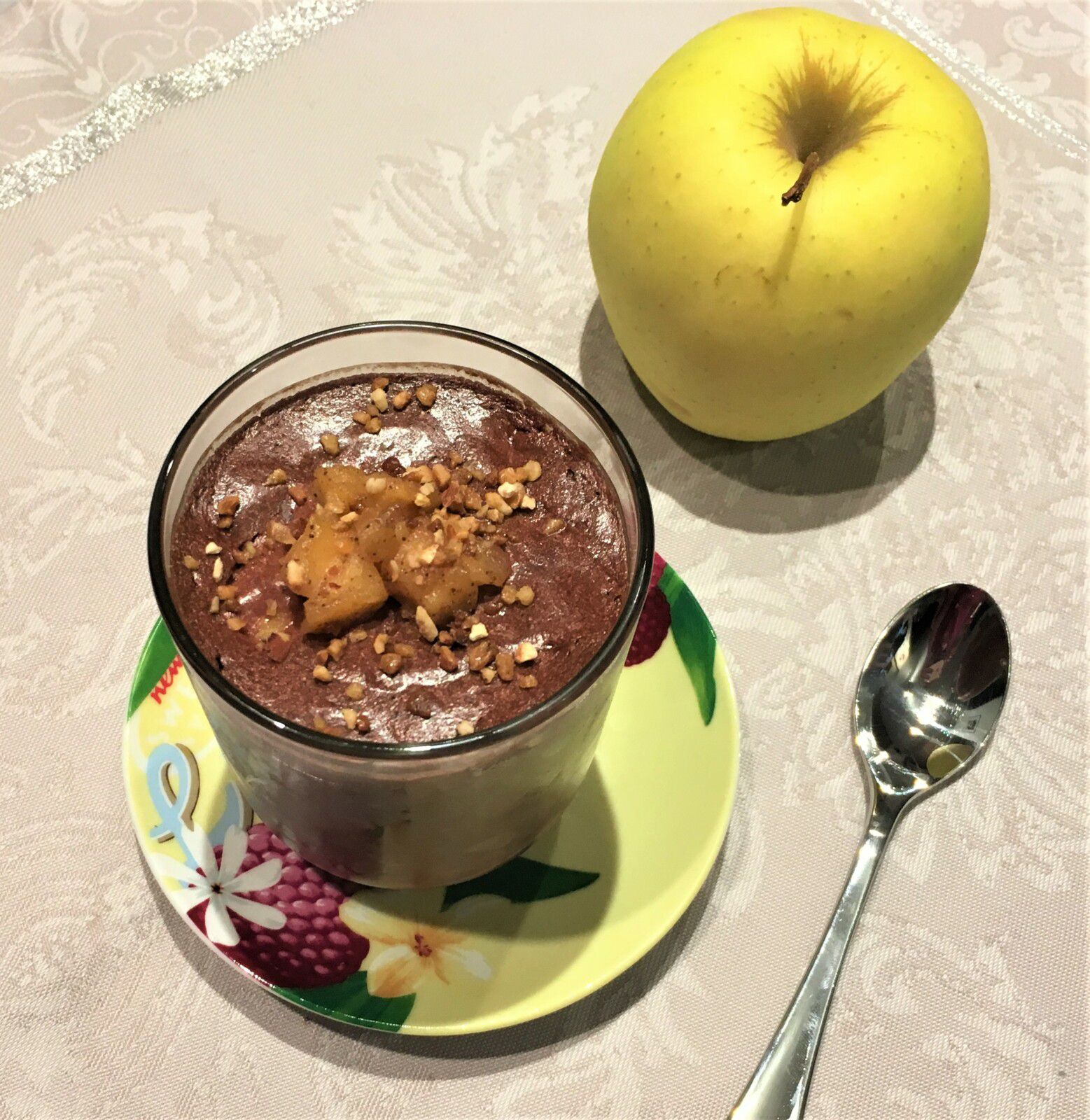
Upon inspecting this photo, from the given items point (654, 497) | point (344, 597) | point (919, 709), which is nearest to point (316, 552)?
point (344, 597)

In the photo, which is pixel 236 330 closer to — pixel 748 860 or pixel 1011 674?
pixel 748 860

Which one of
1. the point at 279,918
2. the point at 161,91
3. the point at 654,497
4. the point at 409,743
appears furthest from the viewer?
the point at 161,91

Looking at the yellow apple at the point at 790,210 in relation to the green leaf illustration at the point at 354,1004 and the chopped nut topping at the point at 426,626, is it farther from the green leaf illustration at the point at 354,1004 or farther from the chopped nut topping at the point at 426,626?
the green leaf illustration at the point at 354,1004

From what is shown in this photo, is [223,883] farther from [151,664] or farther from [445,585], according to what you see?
[445,585]

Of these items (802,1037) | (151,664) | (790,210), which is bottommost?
(802,1037)

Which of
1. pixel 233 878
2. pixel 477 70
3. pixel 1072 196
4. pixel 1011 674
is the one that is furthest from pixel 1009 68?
pixel 233 878

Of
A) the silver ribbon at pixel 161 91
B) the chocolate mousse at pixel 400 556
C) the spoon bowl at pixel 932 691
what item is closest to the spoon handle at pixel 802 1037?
the spoon bowl at pixel 932 691

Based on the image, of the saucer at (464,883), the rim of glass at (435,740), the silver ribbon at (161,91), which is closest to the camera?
the rim of glass at (435,740)

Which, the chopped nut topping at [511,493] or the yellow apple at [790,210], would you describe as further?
the yellow apple at [790,210]
